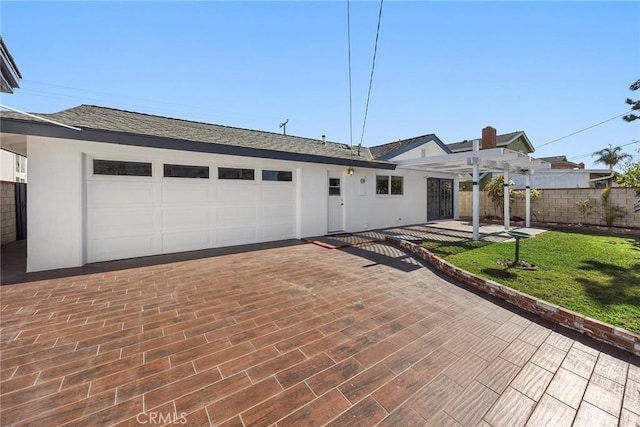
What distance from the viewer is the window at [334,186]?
32.0ft

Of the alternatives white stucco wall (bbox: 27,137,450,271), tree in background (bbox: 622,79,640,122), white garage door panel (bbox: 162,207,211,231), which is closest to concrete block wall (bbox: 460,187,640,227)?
tree in background (bbox: 622,79,640,122)

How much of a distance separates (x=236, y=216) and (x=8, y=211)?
7291 mm

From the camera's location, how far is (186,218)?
695 cm

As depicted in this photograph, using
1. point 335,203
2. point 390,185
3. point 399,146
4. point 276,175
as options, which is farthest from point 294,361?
point 399,146

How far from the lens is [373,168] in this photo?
33.0 feet

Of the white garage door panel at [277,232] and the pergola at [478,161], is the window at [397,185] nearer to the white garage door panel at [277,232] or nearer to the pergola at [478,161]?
the pergola at [478,161]

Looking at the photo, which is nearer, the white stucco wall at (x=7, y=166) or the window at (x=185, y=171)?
the window at (x=185, y=171)

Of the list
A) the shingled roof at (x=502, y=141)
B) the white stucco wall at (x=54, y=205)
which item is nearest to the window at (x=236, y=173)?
the white stucco wall at (x=54, y=205)

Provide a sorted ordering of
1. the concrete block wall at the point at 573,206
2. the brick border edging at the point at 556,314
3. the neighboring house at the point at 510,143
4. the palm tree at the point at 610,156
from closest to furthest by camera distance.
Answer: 1. the brick border edging at the point at 556,314
2. the concrete block wall at the point at 573,206
3. the neighboring house at the point at 510,143
4. the palm tree at the point at 610,156

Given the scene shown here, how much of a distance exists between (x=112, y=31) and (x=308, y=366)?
9.48 meters

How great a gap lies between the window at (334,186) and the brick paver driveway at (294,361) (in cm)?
589

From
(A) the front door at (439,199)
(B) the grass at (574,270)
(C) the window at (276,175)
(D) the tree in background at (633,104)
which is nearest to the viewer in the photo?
(B) the grass at (574,270)

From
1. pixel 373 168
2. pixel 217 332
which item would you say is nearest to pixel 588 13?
pixel 373 168

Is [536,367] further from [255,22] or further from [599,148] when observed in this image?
[599,148]
